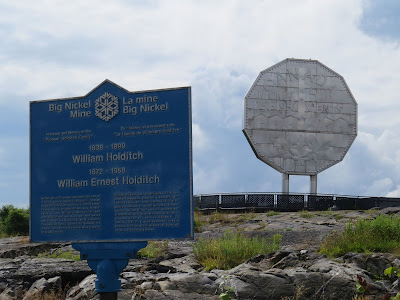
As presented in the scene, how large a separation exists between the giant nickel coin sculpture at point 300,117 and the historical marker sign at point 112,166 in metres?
21.2

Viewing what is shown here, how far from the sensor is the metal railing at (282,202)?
27.2m

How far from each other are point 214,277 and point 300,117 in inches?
815

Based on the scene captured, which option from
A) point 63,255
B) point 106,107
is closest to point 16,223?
point 63,255

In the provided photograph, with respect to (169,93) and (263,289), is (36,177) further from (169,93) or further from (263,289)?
(263,289)

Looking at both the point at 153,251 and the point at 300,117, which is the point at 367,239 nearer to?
the point at 153,251

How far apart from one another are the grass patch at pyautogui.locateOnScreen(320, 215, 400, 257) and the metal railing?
13.0 m

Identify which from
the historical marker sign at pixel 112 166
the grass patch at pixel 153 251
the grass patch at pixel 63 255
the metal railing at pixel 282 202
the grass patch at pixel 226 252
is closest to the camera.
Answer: the historical marker sign at pixel 112 166

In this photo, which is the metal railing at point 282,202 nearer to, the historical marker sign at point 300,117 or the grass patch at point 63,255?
the historical marker sign at point 300,117

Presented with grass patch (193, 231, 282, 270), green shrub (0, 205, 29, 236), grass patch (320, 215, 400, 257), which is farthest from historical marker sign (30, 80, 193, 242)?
green shrub (0, 205, 29, 236)

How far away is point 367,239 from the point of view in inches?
519

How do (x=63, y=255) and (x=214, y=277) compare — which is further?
(x=63, y=255)

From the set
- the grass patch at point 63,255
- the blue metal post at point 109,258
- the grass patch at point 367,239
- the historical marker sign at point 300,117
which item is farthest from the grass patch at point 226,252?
the historical marker sign at point 300,117

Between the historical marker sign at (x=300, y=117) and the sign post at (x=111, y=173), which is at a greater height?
the historical marker sign at (x=300, y=117)

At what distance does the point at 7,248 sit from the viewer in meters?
16.4
